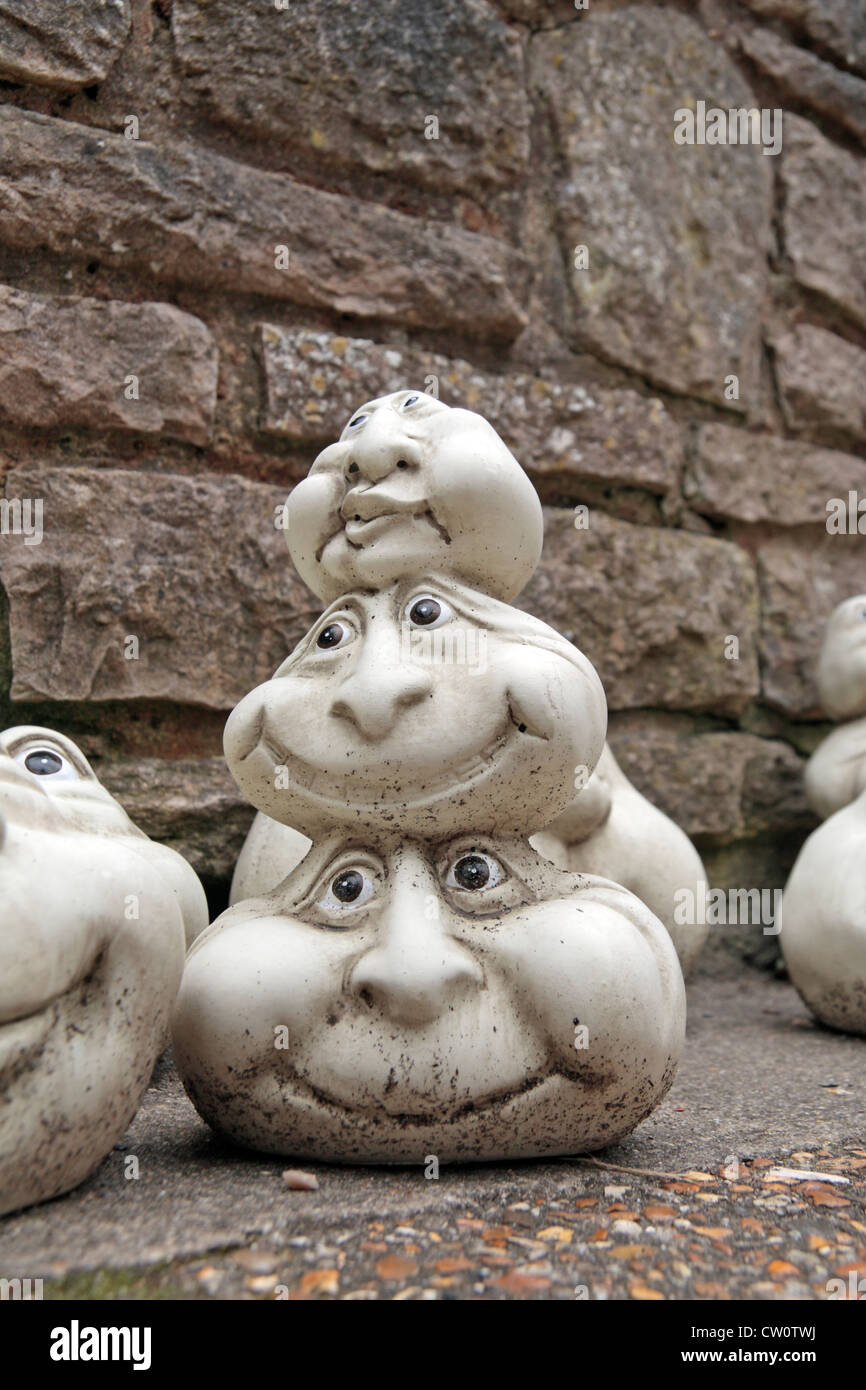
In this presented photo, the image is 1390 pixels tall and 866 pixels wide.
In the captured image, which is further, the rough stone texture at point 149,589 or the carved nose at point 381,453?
the rough stone texture at point 149,589

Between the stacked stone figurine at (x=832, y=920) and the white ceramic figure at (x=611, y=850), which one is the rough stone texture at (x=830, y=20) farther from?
the white ceramic figure at (x=611, y=850)

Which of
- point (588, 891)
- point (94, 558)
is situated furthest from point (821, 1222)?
point (94, 558)

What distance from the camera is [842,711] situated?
308cm

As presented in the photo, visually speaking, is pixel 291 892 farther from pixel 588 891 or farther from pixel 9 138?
pixel 9 138

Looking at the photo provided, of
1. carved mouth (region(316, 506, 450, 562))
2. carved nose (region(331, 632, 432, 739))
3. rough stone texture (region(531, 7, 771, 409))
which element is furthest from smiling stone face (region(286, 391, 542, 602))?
rough stone texture (region(531, 7, 771, 409))

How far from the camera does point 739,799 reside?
3176mm

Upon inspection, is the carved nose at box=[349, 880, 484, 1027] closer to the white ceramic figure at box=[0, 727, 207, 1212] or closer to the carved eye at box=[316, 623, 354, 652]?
the white ceramic figure at box=[0, 727, 207, 1212]

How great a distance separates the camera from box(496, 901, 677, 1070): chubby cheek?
155 centimetres

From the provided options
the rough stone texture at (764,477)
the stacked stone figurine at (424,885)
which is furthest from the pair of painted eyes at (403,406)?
the rough stone texture at (764,477)

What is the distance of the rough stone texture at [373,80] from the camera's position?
2.56 m

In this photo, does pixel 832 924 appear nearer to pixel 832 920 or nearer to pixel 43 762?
pixel 832 920

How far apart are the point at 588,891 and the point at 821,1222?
1.61 feet

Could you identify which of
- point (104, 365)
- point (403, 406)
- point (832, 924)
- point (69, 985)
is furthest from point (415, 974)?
point (104, 365)

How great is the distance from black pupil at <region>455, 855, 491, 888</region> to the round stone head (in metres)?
1.65
